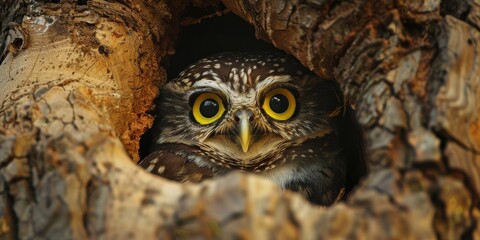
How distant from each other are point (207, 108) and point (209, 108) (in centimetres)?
1

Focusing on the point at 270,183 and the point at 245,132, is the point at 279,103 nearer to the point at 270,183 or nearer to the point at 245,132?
the point at 245,132

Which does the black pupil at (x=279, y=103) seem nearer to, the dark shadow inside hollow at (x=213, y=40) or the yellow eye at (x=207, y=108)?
the yellow eye at (x=207, y=108)

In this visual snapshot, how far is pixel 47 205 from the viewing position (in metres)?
1.65

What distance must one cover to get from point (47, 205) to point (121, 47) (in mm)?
1058

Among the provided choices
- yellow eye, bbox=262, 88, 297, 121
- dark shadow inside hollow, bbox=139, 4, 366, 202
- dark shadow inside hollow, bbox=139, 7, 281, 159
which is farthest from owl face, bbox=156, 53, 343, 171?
dark shadow inside hollow, bbox=139, 7, 281, 159

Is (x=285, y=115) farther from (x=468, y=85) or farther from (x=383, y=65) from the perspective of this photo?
(x=468, y=85)

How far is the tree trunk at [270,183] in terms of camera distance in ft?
4.75

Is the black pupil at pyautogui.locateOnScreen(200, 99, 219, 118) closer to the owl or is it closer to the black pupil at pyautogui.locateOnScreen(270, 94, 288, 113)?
the owl

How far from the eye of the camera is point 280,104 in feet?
9.37

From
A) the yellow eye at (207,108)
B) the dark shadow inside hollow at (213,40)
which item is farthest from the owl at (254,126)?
the dark shadow inside hollow at (213,40)

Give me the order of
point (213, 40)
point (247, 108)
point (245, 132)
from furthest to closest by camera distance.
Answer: point (213, 40) → point (247, 108) → point (245, 132)

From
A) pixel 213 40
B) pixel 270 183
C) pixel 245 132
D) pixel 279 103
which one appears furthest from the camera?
pixel 213 40

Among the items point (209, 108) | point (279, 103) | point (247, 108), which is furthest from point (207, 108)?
point (279, 103)

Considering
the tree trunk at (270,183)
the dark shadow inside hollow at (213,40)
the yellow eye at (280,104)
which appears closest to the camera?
the tree trunk at (270,183)
